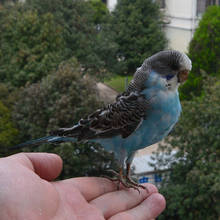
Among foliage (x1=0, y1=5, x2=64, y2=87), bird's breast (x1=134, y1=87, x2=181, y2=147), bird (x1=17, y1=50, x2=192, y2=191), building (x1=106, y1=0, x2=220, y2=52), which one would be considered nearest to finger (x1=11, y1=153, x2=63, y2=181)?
bird (x1=17, y1=50, x2=192, y2=191)

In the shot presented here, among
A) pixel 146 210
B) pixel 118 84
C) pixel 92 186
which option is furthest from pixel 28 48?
pixel 146 210

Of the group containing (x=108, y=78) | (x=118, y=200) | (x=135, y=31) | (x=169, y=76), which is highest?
(x=169, y=76)

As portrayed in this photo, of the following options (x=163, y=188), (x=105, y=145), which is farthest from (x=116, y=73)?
(x=105, y=145)

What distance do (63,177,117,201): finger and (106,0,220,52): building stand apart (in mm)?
10893

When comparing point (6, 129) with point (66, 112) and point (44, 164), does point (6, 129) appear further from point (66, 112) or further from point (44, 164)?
point (44, 164)

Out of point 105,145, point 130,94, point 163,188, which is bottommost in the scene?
point 163,188

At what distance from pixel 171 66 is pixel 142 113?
388mm

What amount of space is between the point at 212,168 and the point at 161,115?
10.6ft

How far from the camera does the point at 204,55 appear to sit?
9.19m

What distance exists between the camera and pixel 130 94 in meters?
2.18

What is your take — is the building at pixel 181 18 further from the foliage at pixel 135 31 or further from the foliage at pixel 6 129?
the foliage at pixel 6 129

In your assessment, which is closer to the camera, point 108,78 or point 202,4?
point 108,78

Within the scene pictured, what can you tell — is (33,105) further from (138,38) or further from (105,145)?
(138,38)

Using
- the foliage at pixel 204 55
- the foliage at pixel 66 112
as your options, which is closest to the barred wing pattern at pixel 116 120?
the foliage at pixel 66 112
